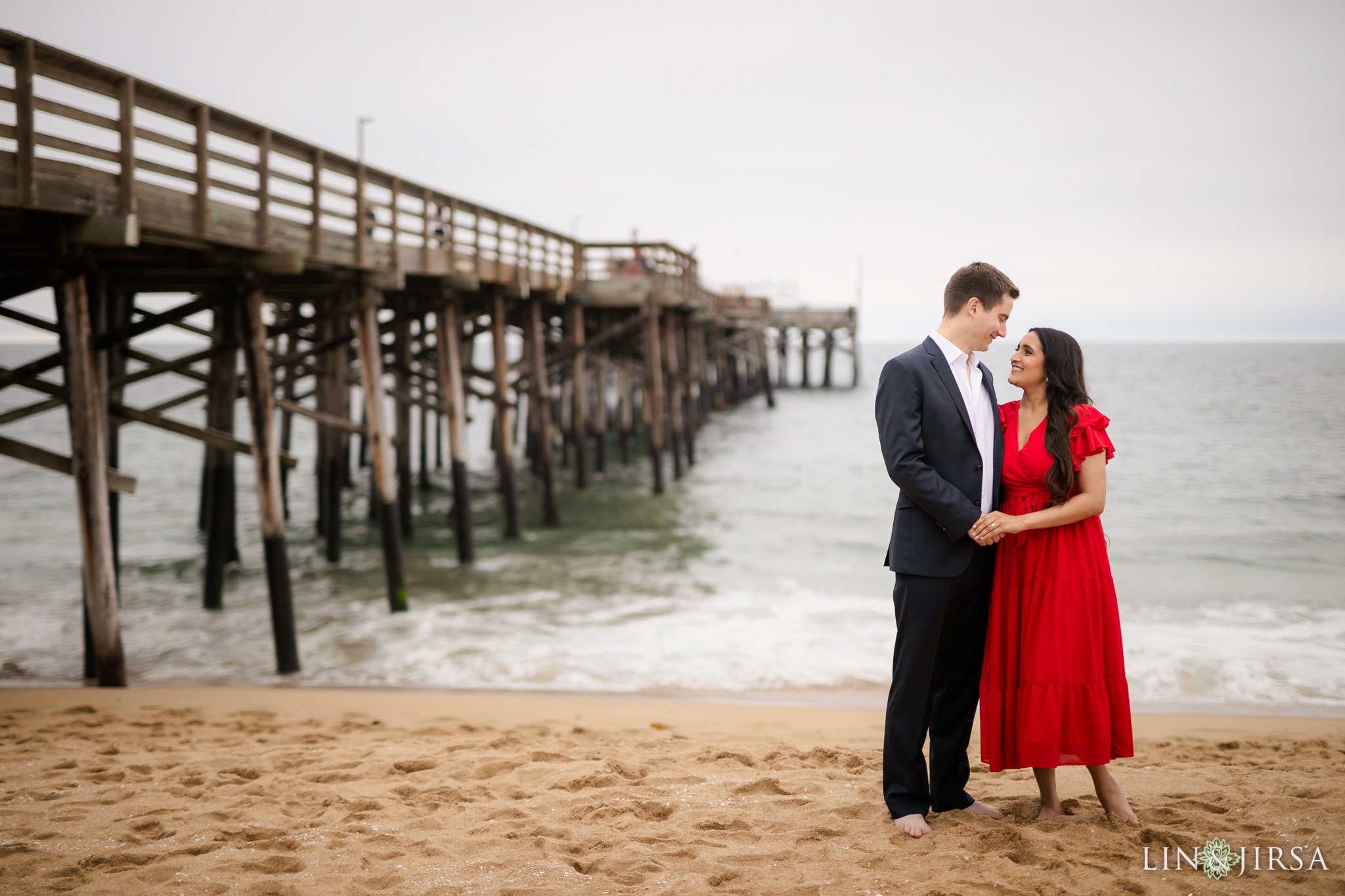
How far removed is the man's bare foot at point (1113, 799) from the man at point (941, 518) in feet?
1.13

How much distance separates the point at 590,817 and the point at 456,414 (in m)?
8.37

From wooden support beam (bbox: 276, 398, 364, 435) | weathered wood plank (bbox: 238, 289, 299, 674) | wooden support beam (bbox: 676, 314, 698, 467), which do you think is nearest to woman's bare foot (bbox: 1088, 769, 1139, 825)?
weathered wood plank (bbox: 238, 289, 299, 674)

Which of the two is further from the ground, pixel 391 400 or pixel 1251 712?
pixel 391 400

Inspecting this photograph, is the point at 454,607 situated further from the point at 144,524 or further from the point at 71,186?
the point at 144,524

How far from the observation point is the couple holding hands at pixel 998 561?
2771 millimetres

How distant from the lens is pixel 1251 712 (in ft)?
19.4

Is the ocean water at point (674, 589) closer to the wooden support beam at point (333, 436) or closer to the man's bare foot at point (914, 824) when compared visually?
the wooden support beam at point (333, 436)

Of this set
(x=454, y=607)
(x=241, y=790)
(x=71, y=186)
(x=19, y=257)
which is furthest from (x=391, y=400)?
(x=241, y=790)

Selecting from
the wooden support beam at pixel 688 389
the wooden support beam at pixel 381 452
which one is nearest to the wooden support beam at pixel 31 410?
the wooden support beam at pixel 381 452

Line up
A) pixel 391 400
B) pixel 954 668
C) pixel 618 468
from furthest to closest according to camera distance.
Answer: pixel 391 400, pixel 618 468, pixel 954 668

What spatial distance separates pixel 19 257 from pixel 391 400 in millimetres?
18326

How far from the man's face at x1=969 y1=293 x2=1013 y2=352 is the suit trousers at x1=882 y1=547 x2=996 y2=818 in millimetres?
673

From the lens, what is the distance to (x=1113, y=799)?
290 centimetres

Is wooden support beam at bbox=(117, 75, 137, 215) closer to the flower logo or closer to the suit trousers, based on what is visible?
the suit trousers
